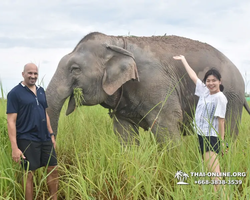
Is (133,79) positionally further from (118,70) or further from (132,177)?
(132,177)

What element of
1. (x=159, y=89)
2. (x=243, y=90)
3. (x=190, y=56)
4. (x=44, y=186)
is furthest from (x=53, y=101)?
(x=243, y=90)

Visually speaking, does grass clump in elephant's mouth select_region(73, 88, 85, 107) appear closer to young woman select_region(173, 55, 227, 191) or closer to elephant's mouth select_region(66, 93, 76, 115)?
elephant's mouth select_region(66, 93, 76, 115)

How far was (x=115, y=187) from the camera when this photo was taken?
2592mm

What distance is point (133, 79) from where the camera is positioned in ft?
12.6

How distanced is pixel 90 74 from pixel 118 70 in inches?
13.2

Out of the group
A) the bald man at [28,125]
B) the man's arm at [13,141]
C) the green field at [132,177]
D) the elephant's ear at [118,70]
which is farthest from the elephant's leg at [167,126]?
the man's arm at [13,141]

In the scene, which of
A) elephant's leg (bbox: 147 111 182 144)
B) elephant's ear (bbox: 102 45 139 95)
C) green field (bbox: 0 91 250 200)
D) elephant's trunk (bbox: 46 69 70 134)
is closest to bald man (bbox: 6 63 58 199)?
green field (bbox: 0 91 250 200)

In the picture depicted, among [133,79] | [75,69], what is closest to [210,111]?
[133,79]

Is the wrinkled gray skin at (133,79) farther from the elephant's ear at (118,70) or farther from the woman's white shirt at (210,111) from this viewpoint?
the woman's white shirt at (210,111)

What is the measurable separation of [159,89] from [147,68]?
0.30 metres

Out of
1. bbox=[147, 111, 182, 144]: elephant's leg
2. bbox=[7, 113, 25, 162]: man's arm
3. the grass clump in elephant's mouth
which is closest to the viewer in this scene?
bbox=[7, 113, 25, 162]: man's arm

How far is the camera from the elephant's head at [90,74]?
3.64 m

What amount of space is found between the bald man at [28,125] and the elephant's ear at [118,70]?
0.96 meters

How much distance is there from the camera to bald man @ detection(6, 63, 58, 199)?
279 centimetres
